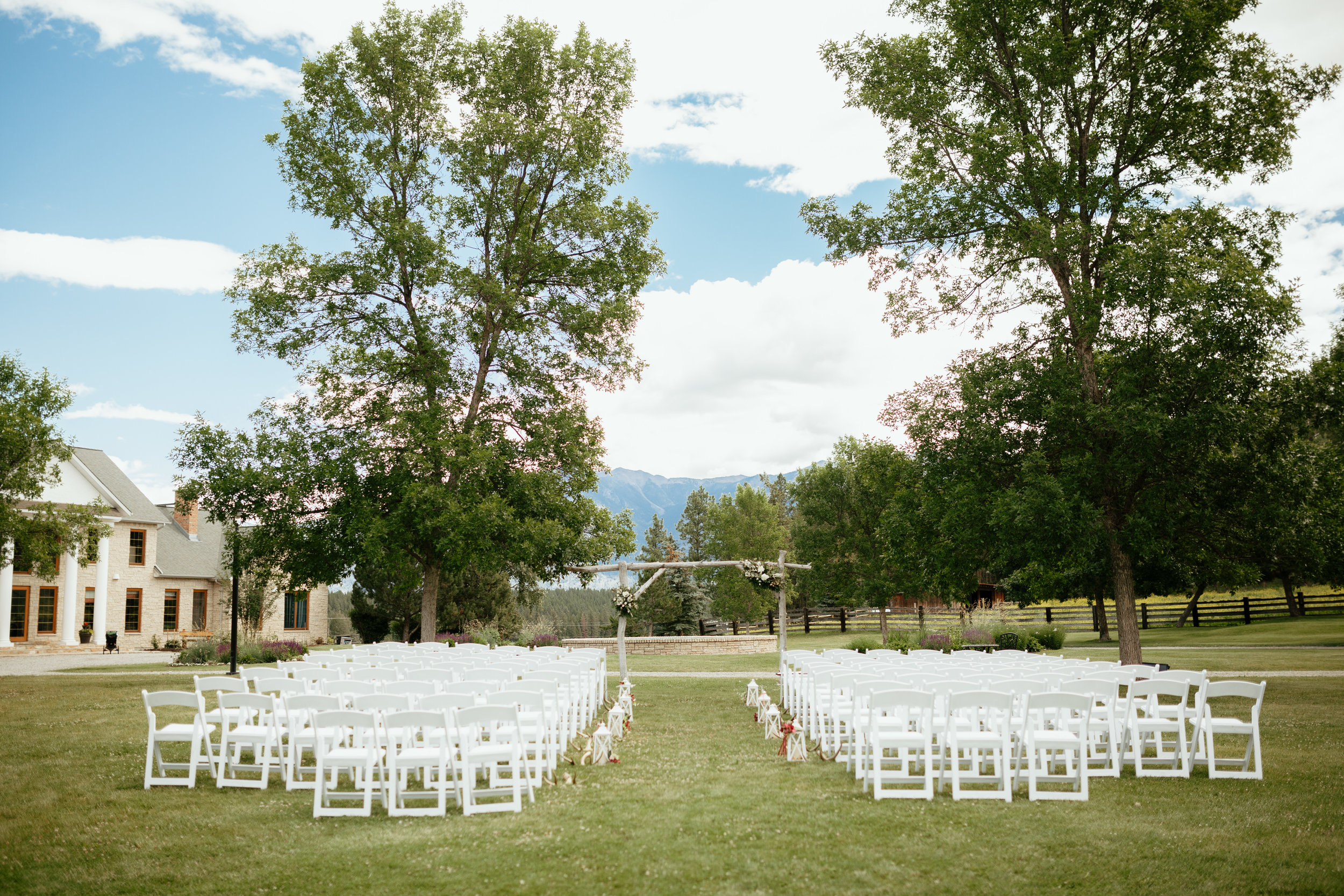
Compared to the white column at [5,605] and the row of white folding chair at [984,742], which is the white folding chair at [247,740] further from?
the white column at [5,605]

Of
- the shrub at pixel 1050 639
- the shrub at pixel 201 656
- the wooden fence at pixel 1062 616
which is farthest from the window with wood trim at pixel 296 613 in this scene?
the shrub at pixel 1050 639

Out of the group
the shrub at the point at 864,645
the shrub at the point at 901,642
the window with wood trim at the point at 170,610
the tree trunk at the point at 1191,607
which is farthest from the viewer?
the window with wood trim at the point at 170,610

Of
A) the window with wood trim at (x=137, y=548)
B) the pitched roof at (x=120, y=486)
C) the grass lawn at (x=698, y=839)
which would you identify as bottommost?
the grass lawn at (x=698, y=839)

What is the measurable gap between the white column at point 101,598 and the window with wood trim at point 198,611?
352cm

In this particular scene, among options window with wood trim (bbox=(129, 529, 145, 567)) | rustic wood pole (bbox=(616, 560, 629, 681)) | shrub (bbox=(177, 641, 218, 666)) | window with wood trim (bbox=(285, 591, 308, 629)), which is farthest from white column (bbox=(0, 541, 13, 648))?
rustic wood pole (bbox=(616, 560, 629, 681))

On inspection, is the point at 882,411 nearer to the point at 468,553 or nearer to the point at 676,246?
the point at 676,246

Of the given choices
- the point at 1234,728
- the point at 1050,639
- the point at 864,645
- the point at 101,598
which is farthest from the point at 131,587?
the point at 1234,728

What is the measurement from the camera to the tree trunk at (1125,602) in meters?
15.9

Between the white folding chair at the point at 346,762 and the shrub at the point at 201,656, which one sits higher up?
the white folding chair at the point at 346,762

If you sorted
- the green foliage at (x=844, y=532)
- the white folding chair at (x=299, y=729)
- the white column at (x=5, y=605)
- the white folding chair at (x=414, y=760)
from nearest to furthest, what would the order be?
the white folding chair at (x=414, y=760) → the white folding chair at (x=299, y=729) → the white column at (x=5, y=605) → the green foliage at (x=844, y=532)

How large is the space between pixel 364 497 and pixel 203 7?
34.0 ft

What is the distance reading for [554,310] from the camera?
21.1m

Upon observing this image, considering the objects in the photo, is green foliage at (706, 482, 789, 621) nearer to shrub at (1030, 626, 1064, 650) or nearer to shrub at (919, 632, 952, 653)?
shrub at (919, 632, 952, 653)

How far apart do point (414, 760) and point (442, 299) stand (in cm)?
1542
